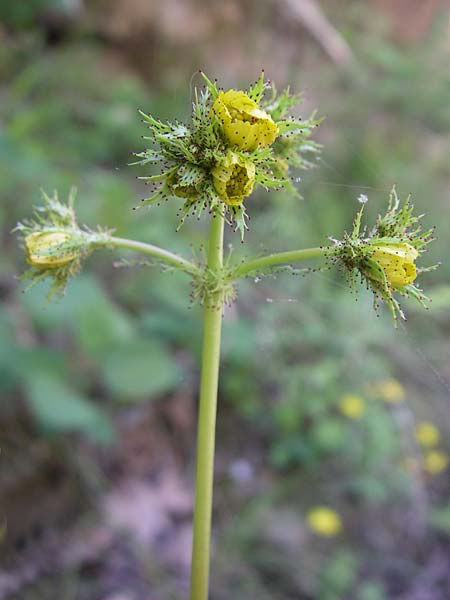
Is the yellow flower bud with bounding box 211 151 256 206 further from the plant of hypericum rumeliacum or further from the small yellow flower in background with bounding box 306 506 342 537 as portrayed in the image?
the small yellow flower in background with bounding box 306 506 342 537

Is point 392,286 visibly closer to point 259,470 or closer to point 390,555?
point 390,555

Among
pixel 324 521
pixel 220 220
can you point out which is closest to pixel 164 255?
pixel 220 220

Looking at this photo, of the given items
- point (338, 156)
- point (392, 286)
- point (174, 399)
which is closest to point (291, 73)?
point (338, 156)

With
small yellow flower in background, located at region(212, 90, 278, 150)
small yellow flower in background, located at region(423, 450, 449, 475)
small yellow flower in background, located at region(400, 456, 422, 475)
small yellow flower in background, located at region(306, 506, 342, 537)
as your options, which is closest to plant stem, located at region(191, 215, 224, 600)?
small yellow flower in background, located at region(212, 90, 278, 150)

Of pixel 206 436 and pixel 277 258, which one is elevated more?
pixel 277 258

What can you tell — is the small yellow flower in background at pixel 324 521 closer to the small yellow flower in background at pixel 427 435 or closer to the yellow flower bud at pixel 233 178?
the small yellow flower in background at pixel 427 435

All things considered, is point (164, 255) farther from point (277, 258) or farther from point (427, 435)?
point (427, 435)
